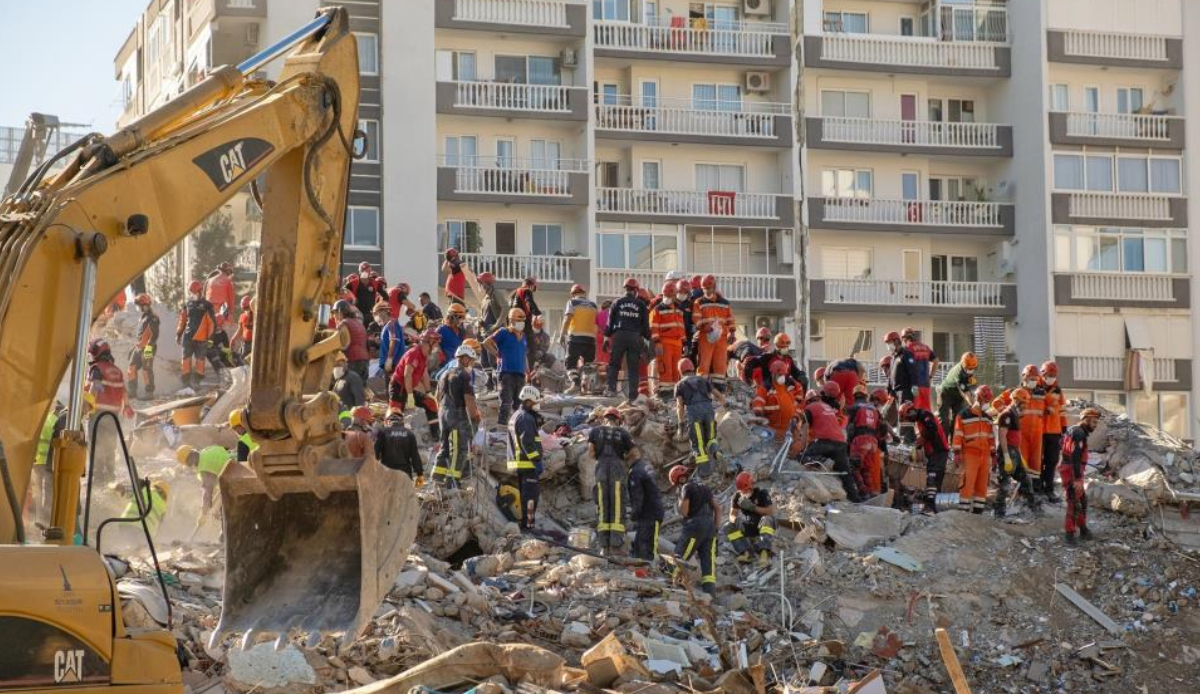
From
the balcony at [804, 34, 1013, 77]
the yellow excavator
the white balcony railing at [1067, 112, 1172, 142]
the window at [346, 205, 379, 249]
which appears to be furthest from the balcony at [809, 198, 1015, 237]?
the yellow excavator

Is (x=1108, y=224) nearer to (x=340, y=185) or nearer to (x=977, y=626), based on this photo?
(x=977, y=626)

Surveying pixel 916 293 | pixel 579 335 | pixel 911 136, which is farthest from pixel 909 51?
pixel 579 335

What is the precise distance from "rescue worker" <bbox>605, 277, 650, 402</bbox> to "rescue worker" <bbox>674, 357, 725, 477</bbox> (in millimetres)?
1997

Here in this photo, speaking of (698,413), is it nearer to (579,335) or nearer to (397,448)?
(397,448)

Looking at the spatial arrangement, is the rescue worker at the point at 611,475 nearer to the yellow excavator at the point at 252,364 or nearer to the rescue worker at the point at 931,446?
the rescue worker at the point at 931,446

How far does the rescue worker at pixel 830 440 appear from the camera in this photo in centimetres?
2447

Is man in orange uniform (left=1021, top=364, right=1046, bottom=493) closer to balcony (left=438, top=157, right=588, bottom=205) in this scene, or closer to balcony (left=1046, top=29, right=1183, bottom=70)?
balcony (left=438, top=157, right=588, bottom=205)

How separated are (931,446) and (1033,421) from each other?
1.80 meters

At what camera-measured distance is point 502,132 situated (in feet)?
151

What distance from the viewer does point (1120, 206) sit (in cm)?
4897

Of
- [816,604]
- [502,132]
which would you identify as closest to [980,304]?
[502,132]

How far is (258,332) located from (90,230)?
1684 mm

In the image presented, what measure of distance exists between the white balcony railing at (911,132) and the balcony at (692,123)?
131cm

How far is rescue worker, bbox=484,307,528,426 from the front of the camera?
2423 centimetres
